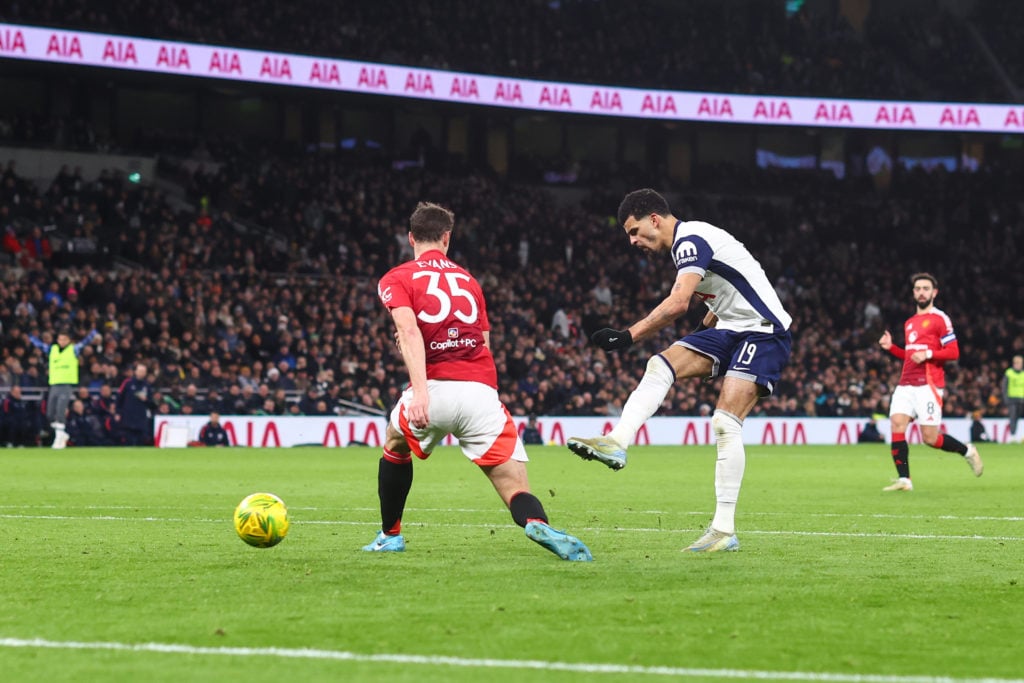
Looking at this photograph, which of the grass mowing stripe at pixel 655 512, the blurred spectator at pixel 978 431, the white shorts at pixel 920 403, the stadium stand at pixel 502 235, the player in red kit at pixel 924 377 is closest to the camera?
the grass mowing stripe at pixel 655 512

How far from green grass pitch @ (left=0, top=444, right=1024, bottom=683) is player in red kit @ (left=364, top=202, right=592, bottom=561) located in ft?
1.29

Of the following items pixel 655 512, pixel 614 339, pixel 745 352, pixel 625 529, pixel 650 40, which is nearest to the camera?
pixel 614 339

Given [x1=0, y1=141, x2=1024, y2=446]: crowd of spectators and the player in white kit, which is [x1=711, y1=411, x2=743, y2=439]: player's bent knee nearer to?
the player in white kit

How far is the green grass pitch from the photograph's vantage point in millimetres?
5195

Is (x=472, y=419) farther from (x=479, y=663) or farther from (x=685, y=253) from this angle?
(x=479, y=663)

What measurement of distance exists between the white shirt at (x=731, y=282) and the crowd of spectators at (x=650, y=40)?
27678 millimetres

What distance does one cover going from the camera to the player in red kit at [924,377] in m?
16.2

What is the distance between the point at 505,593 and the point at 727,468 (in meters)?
2.48

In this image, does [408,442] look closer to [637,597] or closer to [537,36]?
[637,597]

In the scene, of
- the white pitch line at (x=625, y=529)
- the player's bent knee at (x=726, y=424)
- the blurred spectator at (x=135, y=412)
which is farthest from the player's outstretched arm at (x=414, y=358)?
the blurred spectator at (x=135, y=412)

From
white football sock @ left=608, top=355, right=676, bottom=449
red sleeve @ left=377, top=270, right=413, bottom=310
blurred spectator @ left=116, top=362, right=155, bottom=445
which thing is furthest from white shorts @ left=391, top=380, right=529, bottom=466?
blurred spectator @ left=116, top=362, right=155, bottom=445

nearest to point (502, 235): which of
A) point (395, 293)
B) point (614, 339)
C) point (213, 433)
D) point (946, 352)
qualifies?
point (213, 433)

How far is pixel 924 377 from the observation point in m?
16.6

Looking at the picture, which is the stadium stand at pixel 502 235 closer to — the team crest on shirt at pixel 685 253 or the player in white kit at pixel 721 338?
the player in white kit at pixel 721 338
